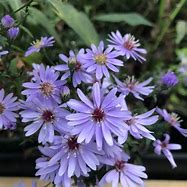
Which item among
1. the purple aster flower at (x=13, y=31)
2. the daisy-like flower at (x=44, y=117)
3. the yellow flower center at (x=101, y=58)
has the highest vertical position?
the purple aster flower at (x=13, y=31)

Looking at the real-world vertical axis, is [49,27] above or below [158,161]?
above

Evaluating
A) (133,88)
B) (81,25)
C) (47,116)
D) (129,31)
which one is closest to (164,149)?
(133,88)

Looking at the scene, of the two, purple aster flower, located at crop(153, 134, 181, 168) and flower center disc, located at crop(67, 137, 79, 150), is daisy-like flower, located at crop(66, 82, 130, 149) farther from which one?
purple aster flower, located at crop(153, 134, 181, 168)

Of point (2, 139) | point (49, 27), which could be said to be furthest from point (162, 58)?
point (2, 139)

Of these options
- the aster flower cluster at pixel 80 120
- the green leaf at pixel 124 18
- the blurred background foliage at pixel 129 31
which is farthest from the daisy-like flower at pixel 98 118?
the green leaf at pixel 124 18

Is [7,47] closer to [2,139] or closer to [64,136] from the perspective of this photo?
[64,136]

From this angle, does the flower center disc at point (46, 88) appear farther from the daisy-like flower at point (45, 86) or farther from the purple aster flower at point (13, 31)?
the purple aster flower at point (13, 31)
